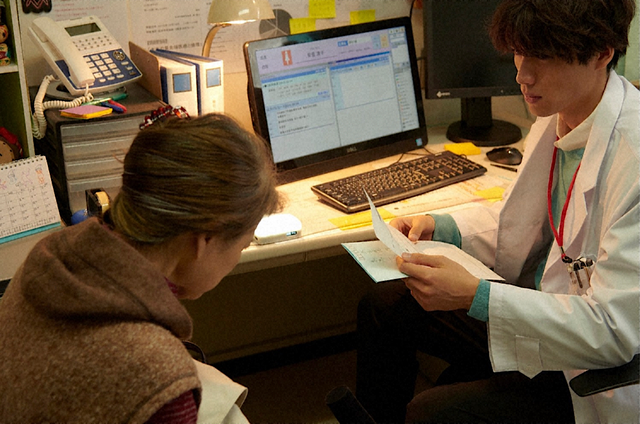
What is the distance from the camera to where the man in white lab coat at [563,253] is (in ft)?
3.91

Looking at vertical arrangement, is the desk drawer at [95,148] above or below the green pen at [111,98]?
below

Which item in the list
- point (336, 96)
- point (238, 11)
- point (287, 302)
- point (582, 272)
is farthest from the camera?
point (287, 302)

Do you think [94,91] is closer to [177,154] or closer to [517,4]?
[177,154]

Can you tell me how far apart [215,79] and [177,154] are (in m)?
0.92

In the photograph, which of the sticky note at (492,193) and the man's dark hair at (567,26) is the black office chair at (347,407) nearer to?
the man's dark hair at (567,26)

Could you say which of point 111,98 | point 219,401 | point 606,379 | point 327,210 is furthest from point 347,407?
point 111,98

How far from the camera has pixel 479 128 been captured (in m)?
2.22

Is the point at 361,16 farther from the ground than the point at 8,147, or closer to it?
farther from the ground

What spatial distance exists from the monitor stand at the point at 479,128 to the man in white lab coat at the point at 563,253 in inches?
23.9

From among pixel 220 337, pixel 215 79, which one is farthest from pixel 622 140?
pixel 220 337

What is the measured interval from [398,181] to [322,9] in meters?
0.63

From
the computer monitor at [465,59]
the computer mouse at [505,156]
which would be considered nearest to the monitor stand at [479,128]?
the computer monitor at [465,59]

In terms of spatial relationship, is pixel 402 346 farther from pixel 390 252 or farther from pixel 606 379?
pixel 606 379

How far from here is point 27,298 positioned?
836 mm
